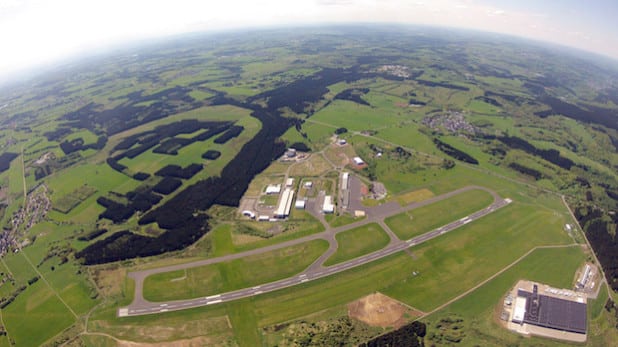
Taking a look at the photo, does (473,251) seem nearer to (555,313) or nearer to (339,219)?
(555,313)

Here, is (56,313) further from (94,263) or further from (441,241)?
(441,241)

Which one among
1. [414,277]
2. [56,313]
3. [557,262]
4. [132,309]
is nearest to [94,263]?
[56,313]

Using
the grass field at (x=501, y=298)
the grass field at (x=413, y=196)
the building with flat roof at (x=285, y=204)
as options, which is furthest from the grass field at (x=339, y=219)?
the grass field at (x=501, y=298)

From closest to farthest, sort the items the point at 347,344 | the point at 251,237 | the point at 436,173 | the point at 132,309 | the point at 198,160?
the point at 347,344
the point at 132,309
the point at 251,237
the point at 436,173
the point at 198,160

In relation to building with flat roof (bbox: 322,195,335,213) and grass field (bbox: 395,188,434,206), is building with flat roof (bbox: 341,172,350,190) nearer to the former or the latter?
building with flat roof (bbox: 322,195,335,213)

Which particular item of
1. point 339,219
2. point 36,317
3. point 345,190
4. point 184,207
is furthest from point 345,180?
point 36,317

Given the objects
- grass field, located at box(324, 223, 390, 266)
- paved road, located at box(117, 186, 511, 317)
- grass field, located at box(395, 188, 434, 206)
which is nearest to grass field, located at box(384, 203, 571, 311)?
paved road, located at box(117, 186, 511, 317)
